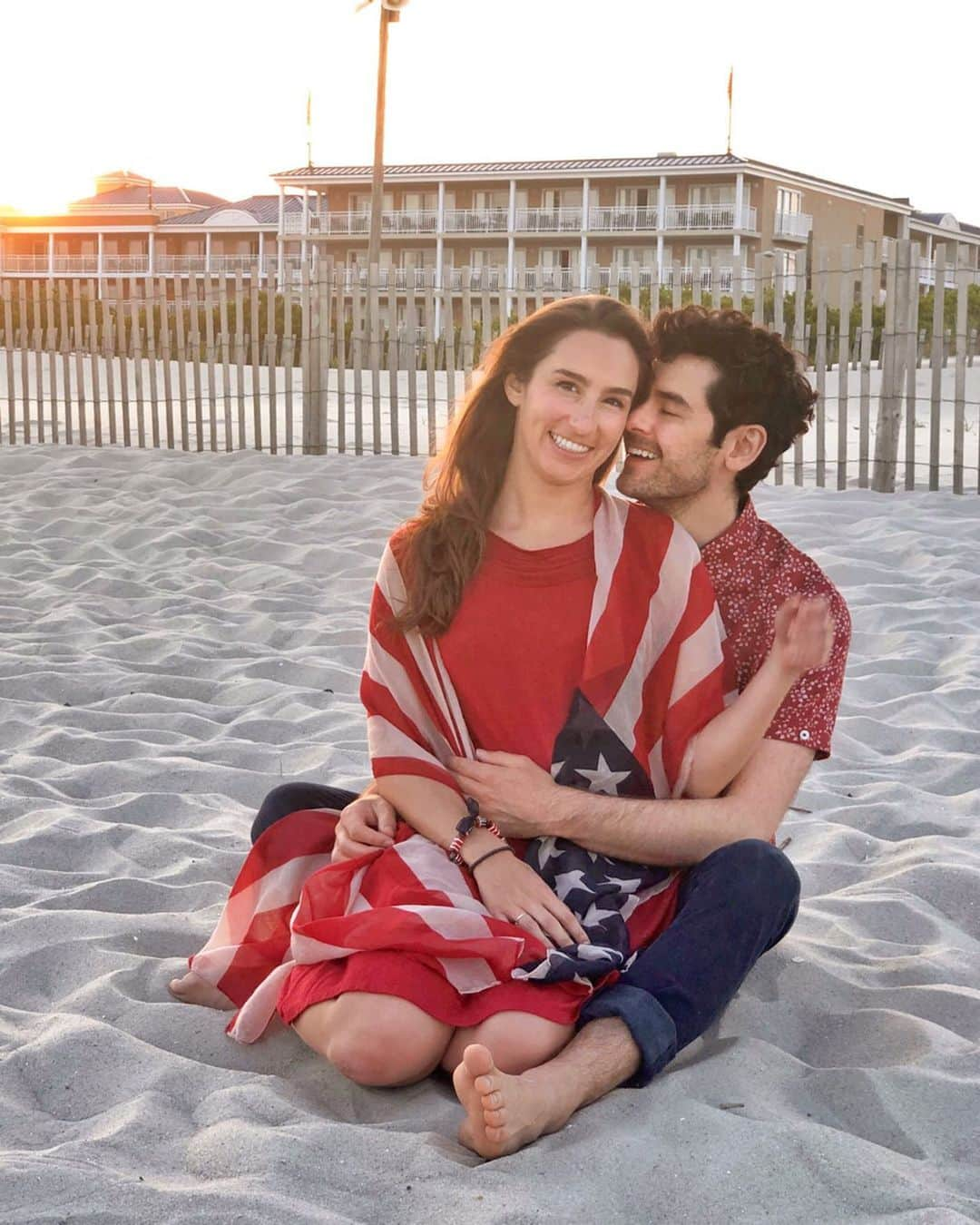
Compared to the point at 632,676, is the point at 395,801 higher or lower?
lower

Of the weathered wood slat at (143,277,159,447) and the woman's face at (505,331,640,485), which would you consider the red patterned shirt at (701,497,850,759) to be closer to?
the woman's face at (505,331,640,485)

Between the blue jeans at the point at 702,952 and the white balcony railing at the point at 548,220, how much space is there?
1539 inches

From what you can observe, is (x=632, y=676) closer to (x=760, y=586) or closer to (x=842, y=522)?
(x=760, y=586)

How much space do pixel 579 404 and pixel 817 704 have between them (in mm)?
675

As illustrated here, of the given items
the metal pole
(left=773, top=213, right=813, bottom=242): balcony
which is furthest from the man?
(left=773, top=213, right=813, bottom=242): balcony

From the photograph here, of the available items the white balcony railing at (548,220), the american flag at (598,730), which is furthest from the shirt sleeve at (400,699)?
the white balcony railing at (548,220)

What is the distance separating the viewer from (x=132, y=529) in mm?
7641

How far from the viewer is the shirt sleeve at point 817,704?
260 centimetres

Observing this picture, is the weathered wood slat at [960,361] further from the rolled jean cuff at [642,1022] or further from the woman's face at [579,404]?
the rolled jean cuff at [642,1022]

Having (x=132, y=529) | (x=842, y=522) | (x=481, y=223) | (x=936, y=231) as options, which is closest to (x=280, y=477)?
(x=132, y=529)

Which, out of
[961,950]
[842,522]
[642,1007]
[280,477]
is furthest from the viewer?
[280,477]

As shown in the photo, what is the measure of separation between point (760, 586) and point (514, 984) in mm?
893

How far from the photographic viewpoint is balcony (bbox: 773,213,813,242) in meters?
40.7

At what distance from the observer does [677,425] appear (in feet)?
8.63
